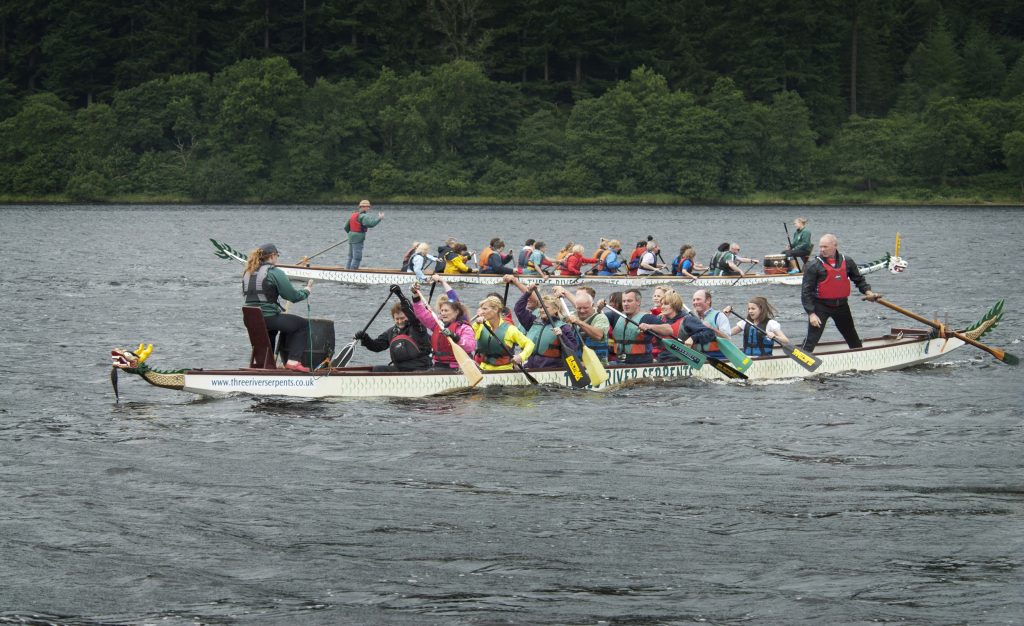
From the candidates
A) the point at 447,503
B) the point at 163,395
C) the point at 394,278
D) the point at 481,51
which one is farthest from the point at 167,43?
the point at 447,503

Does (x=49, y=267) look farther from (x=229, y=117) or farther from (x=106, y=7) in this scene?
(x=106, y=7)

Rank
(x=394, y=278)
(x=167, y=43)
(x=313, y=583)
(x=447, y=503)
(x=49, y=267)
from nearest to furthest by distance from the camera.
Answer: (x=313, y=583), (x=447, y=503), (x=394, y=278), (x=49, y=267), (x=167, y=43)

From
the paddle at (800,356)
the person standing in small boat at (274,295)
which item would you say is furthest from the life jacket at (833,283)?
the person standing in small boat at (274,295)

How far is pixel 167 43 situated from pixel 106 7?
6.62 m

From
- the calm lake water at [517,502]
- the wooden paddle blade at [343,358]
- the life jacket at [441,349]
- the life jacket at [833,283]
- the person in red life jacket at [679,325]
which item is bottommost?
the calm lake water at [517,502]

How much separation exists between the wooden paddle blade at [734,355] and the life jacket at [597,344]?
1718mm

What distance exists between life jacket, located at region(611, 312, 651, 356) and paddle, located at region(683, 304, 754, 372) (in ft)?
2.70

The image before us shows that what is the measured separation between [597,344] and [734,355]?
2.10m

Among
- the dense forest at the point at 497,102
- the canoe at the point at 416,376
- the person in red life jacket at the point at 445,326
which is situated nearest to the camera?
the canoe at the point at 416,376

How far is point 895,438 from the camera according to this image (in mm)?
18516

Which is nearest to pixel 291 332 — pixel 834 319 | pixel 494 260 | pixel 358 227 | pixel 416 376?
pixel 416 376

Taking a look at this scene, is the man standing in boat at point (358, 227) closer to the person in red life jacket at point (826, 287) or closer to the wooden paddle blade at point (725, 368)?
the person in red life jacket at point (826, 287)

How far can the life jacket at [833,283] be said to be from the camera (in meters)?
22.5

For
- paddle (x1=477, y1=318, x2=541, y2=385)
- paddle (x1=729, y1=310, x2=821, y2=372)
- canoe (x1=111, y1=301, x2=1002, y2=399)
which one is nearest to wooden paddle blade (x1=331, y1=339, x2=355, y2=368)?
canoe (x1=111, y1=301, x2=1002, y2=399)
